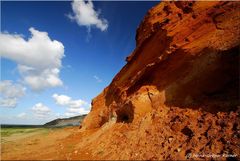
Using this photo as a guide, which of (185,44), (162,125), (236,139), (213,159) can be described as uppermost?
(185,44)

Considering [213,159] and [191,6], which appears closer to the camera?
[213,159]

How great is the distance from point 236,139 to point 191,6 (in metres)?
9.74

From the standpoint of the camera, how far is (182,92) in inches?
530

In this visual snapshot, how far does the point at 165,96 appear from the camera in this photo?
14.1m

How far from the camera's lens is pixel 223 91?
40.4ft

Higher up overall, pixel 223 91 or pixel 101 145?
pixel 223 91

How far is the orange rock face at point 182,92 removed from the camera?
9.98 metres

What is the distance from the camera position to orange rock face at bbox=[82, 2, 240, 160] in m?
9.98

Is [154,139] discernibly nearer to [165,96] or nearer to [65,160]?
[165,96]

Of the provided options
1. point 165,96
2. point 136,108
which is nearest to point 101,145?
point 136,108

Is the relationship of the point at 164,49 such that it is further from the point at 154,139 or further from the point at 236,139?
the point at 236,139

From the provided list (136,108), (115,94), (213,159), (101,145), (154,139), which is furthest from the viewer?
(115,94)

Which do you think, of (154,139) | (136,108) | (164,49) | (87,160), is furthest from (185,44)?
(87,160)

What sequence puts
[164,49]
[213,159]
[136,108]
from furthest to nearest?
[164,49]
[136,108]
[213,159]
